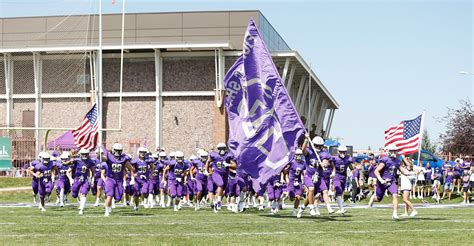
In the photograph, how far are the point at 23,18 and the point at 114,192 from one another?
3694 centimetres

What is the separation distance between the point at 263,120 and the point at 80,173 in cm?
798

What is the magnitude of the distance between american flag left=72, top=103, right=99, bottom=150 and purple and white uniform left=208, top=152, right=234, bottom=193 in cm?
1179

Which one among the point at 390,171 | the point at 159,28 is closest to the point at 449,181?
the point at 390,171

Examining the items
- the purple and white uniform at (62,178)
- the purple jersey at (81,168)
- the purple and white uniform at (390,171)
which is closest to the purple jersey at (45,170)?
the purple jersey at (81,168)

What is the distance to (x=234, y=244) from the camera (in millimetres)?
14578

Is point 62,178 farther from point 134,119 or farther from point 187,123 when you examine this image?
point 134,119

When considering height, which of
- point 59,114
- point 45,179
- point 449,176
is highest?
point 59,114

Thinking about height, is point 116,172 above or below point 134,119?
below

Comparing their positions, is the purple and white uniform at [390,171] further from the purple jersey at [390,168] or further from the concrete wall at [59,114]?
Result: the concrete wall at [59,114]

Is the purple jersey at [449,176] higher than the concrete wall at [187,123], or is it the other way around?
the concrete wall at [187,123]

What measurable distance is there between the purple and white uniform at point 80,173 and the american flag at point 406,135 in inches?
498

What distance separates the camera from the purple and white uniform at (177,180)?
2589 cm

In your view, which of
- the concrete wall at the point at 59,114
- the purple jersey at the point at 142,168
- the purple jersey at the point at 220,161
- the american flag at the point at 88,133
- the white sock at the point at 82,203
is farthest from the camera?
the concrete wall at the point at 59,114

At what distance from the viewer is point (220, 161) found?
948 inches
